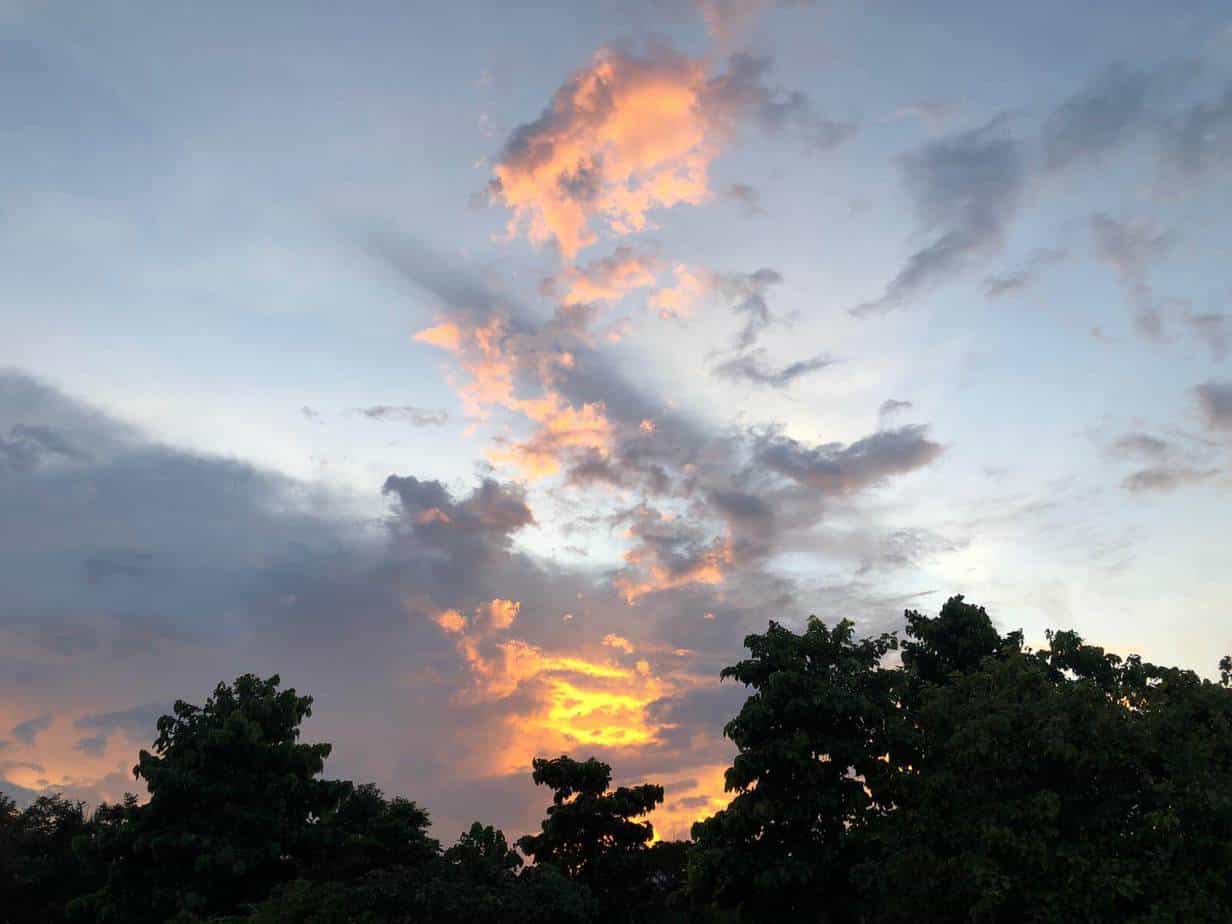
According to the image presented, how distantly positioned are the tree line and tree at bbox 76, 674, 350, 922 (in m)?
0.08

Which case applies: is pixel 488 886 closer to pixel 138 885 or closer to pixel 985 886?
pixel 985 886

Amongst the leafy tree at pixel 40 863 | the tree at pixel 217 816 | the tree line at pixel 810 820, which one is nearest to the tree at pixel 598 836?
the tree line at pixel 810 820

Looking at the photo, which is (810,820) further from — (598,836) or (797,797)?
(598,836)

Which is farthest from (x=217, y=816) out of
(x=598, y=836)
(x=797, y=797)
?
(x=797, y=797)

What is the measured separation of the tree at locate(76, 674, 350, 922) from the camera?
108ft

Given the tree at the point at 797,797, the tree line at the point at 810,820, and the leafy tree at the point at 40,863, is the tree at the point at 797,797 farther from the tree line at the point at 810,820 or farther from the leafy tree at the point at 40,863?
the leafy tree at the point at 40,863

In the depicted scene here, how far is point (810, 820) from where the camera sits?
26.9 meters

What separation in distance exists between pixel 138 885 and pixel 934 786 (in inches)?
1068

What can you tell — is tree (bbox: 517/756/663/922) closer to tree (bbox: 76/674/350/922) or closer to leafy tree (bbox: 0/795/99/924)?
tree (bbox: 76/674/350/922)

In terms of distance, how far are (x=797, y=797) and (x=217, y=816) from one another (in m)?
20.7

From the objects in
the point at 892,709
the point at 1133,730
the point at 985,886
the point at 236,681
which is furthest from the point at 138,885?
the point at 1133,730

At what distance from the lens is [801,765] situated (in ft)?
88.2

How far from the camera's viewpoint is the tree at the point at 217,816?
33.0 meters

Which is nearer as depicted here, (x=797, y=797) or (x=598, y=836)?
(x=797, y=797)
